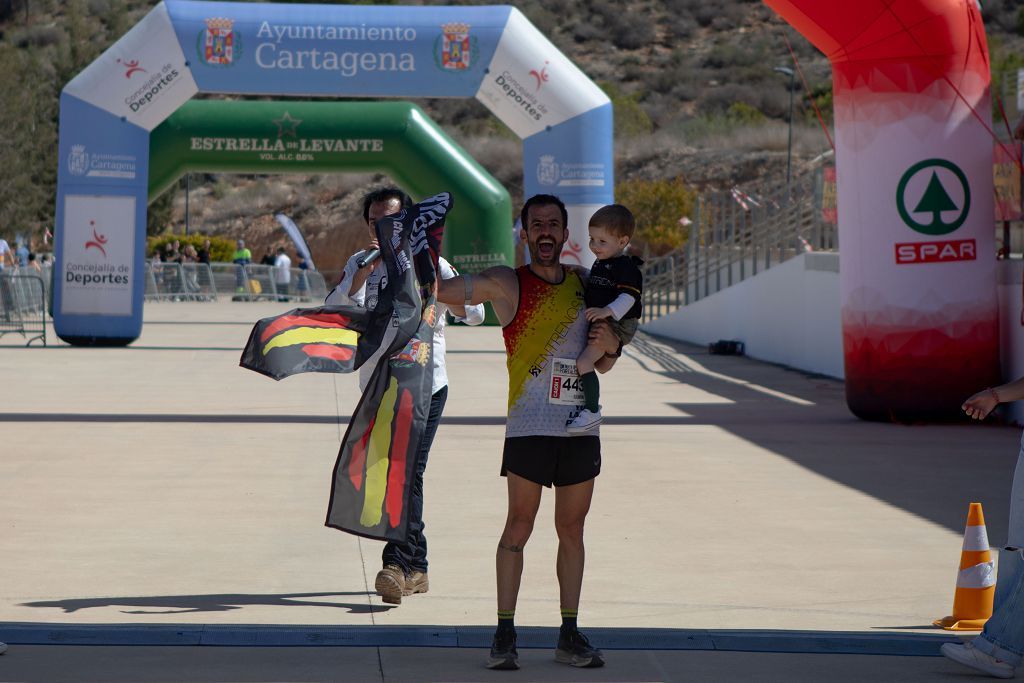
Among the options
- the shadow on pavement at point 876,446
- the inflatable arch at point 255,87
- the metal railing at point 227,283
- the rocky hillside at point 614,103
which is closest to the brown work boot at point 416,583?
the shadow on pavement at point 876,446

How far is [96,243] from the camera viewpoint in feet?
68.0

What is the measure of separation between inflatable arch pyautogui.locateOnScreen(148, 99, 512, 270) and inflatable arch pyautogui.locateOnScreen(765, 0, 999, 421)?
42.4ft

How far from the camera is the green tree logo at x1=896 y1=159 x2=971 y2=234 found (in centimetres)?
1248

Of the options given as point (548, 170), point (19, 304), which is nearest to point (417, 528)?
point (548, 170)

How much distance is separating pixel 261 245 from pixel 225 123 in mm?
40990

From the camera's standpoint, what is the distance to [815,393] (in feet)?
52.9

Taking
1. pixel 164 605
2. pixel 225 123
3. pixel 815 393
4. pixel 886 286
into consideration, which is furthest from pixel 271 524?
pixel 225 123

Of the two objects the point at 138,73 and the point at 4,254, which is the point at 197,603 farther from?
the point at 4,254

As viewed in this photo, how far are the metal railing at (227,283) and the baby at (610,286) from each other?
34484mm

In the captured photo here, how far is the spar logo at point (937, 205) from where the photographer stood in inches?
492

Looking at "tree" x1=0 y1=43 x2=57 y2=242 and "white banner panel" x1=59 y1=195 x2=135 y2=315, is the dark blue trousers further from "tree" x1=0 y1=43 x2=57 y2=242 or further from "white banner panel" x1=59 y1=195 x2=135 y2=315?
"tree" x1=0 y1=43 x2=57 y2=242

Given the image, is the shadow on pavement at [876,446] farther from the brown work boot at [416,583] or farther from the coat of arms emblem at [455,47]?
the coat of arms emblem at [455,47]

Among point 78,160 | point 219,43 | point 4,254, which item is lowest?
point 4,254

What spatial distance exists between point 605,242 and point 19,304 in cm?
2117
